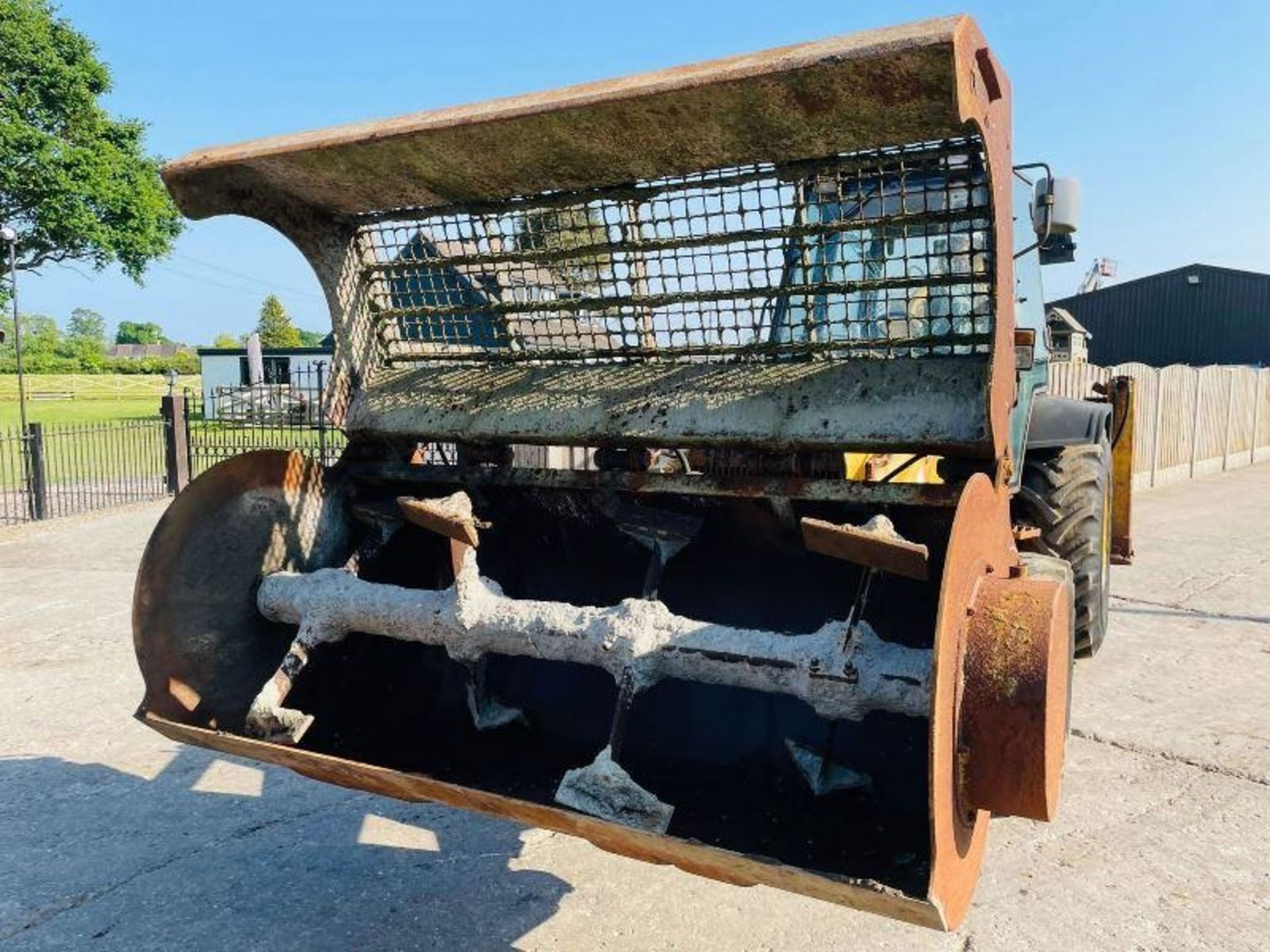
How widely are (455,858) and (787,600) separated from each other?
4.44 feet

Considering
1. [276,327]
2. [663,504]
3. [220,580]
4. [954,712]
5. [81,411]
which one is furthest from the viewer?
[276,327]

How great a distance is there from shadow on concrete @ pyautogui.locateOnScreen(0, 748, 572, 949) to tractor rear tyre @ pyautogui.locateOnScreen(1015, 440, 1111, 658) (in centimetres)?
250

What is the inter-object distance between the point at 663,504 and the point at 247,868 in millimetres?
1763

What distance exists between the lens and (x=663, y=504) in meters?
3.09

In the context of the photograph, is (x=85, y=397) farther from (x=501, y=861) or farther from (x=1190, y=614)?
(x=501, y=861)

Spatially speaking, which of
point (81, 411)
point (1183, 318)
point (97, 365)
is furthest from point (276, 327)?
point (1183, 318)

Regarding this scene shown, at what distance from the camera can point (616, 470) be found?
116 inches

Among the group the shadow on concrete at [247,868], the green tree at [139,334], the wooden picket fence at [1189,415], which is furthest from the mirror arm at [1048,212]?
the green tree at [139,334]

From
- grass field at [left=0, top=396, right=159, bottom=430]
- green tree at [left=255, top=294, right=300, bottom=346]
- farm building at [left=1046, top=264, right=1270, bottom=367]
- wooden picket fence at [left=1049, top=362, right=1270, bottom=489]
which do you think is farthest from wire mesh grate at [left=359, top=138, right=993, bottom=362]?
green tree at [left=255, top=294, right=300, bottom=346]

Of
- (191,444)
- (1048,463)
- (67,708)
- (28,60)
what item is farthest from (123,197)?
(1048,463)

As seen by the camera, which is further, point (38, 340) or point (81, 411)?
point (38, 340)

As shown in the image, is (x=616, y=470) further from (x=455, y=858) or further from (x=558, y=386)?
(x=455, y=858)

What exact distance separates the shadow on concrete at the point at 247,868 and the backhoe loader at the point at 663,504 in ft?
1.63

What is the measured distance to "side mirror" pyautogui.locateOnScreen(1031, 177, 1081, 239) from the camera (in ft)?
11.7
